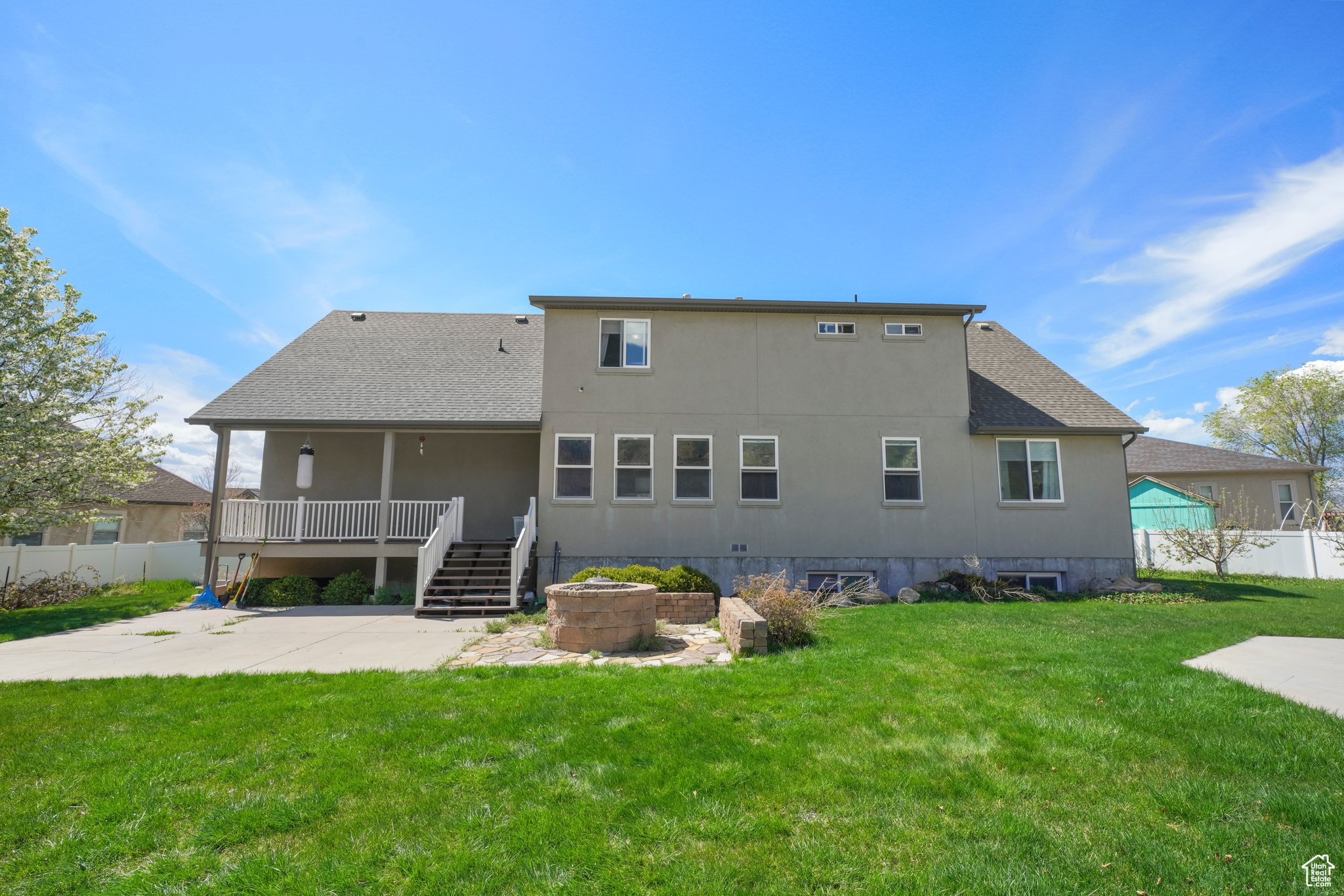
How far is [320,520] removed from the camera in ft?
43.4

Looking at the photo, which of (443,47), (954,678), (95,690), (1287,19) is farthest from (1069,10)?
(95,690)

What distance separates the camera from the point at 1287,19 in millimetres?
8461

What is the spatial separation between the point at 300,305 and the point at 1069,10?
59.8 ft

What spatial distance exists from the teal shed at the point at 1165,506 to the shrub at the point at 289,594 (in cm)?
2251

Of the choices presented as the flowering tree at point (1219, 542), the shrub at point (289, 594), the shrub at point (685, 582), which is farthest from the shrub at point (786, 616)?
the flowering tree at point (1219, 542)

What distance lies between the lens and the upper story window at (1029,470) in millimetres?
13438

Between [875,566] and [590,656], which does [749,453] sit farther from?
[590,656]

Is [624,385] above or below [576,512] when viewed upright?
above

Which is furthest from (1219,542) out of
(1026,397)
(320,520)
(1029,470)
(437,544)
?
(320,520)

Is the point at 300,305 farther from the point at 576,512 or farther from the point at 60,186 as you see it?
the point at 576,512

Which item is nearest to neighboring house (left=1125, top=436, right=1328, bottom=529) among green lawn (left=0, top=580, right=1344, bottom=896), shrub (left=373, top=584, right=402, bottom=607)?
green lawn (left=0, top=580, right=1344, bottom=896)

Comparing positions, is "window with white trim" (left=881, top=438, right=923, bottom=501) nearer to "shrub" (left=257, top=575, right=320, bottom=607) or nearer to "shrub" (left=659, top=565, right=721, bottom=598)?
"shrub" (left=659, top=565, right=721, bottom=598)

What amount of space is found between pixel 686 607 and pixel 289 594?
863 cm

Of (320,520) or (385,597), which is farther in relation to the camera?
(320,520)
